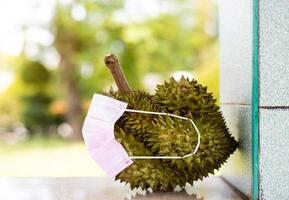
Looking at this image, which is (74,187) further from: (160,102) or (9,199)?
(160,102)

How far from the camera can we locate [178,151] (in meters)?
1.08

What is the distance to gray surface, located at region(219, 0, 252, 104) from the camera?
1.13 m

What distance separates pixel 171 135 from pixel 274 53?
0.83 feet

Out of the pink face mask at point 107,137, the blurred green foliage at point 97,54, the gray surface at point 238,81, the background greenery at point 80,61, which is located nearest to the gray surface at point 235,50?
the gray surface at point 238,81

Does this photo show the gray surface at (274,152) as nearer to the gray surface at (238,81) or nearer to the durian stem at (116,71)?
the gray surface at (238,81)

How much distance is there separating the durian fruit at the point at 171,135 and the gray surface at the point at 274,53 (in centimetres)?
14

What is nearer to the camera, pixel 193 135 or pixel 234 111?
pixel 193 135

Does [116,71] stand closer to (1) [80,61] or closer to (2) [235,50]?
(2) [235,50]

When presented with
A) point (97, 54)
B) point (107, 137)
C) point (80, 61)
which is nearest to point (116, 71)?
point (107, 137)

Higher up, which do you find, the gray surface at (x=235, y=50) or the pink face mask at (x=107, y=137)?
the gray surface at (x=235, y=50)

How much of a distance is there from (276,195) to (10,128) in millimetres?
11234

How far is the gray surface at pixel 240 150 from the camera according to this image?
3.70 ft

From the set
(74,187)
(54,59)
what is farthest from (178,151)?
(54,59)

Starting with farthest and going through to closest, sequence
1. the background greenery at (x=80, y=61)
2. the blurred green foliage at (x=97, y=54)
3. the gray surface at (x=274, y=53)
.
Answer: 1. the blurred green foliage at (x=97, y=54)
2. the background greenery at (x=80, y=61)
3. the gray surface at (x=274, y=53)
